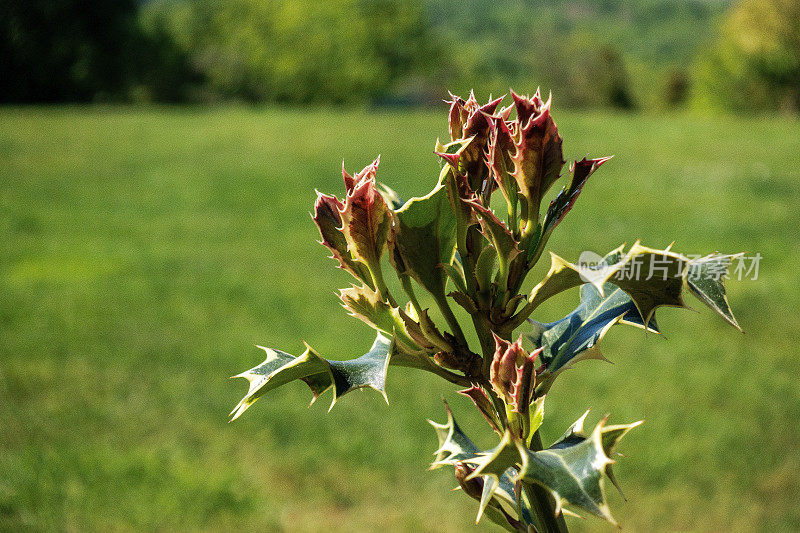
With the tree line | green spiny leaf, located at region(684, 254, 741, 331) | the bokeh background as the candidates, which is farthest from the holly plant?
the tree line

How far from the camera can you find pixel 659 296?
22.6 inches

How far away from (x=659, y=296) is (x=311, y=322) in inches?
223

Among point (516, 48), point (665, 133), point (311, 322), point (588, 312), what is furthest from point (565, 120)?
point (516, 48)

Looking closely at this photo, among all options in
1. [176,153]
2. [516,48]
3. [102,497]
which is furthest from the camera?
[516,48]

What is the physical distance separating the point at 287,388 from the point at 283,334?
85 cm

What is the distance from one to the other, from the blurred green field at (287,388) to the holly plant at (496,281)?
3.16 meters

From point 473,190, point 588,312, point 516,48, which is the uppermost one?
point 473,190

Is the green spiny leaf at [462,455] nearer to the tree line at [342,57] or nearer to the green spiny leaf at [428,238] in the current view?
the green spiny leaf at [428,238]

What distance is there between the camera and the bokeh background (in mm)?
3803

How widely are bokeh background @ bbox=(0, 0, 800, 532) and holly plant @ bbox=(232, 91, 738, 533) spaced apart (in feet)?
10.3

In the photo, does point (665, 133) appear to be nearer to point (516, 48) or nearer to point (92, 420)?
point (92, 420)

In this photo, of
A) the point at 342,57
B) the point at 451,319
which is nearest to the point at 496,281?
the point at 451,319

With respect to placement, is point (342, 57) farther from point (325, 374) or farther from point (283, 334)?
point (325, 374)

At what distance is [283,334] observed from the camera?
588cm
